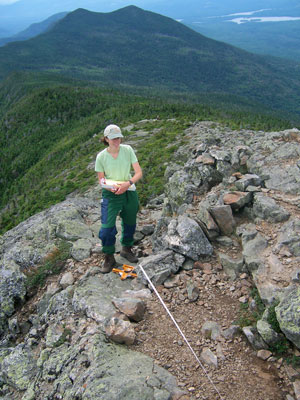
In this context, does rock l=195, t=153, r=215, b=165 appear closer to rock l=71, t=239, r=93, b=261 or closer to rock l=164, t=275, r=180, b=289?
rock l=71, t=239, r=93, b=261

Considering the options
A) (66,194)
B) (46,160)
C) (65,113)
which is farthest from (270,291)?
(65,113)

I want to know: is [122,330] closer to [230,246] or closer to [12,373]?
[12,373]

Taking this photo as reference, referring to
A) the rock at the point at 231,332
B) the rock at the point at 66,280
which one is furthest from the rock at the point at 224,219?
the rock at the point at 66,280

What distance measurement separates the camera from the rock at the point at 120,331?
6109 millimetres

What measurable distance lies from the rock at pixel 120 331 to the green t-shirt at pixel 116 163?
3414mm

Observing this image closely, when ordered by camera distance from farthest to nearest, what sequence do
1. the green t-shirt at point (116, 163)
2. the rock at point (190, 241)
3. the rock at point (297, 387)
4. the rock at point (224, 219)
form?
the rock at point (224, 219)
the green t-shirt at point (116, 163)
the rock at point (190, 241)
the rock at point (297, 387)

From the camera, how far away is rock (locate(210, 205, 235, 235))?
8375 millimetres

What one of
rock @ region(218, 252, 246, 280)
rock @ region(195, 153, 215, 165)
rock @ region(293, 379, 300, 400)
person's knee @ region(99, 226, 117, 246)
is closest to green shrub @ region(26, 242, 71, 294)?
person's knee @ region(99, 226, 117, 246)

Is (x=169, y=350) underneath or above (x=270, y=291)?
underneath

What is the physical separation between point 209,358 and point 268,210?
3.83 metres

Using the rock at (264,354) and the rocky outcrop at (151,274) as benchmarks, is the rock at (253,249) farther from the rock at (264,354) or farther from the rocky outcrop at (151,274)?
the rock at (264,354)

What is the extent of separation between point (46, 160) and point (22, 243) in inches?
1859

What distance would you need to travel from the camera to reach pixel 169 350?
6012 mm

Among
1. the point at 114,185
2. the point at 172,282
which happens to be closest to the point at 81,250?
the point at 114,185
